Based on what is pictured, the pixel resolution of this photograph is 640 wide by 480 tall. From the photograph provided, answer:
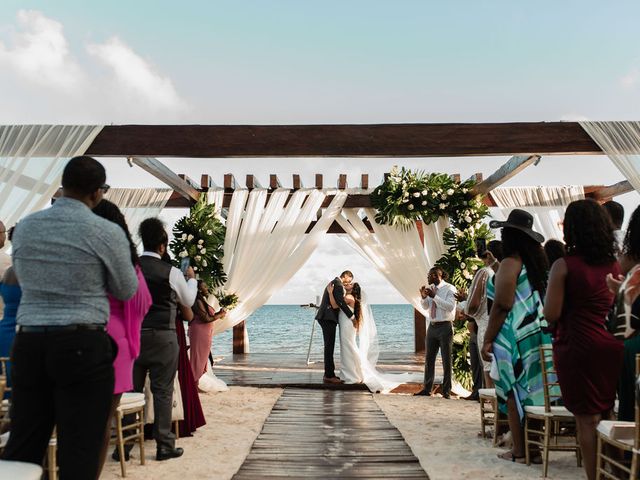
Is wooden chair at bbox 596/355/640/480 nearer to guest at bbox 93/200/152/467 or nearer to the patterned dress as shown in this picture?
the patterned dress

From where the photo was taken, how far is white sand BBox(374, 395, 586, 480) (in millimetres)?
3975

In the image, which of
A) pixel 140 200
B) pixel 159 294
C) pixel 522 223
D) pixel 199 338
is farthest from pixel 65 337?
pixel 140 200

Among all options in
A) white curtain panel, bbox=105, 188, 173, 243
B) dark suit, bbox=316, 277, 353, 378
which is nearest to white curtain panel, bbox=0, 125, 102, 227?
white curtain panel, bbox=105, 188, 173, 243

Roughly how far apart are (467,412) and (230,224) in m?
3.94

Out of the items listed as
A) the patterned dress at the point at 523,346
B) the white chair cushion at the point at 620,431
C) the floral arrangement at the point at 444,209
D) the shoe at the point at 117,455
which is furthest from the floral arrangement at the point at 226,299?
the white chair cushion at the point at 620,431

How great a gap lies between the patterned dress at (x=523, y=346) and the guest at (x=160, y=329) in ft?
6.78

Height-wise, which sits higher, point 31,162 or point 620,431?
point 31,162

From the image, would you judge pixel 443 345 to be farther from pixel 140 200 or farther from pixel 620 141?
pixel 140 200

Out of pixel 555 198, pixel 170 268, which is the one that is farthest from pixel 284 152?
pixel 555 198

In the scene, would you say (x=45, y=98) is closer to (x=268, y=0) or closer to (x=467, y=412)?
A: (x=268, y=0)

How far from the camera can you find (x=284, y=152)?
586cm

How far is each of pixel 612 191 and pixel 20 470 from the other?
8598 millimetres

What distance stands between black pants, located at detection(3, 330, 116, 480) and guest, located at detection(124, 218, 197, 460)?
6.83 feet

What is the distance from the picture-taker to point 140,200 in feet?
30.6
